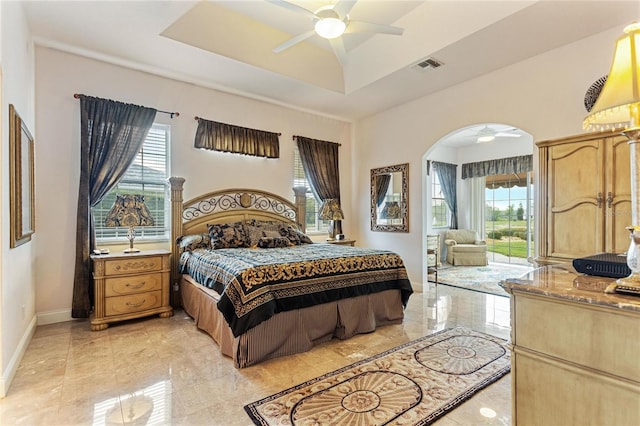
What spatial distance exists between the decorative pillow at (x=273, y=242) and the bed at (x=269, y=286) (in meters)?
0.01

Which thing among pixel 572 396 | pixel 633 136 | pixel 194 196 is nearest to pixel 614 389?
pixel 572 396

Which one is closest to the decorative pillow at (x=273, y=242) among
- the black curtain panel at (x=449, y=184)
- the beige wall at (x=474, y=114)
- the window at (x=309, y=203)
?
the window at (x=309, y=203)

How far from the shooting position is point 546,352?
1300mm

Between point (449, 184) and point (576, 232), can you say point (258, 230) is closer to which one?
point (576, 232)

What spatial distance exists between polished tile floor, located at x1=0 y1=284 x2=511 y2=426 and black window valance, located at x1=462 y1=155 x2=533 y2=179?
508cm

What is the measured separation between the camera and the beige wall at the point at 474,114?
3.46 m

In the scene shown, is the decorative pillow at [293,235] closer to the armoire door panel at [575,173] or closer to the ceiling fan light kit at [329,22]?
the ceiling fan light kit at [329,22]

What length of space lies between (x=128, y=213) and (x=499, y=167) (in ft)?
26.2

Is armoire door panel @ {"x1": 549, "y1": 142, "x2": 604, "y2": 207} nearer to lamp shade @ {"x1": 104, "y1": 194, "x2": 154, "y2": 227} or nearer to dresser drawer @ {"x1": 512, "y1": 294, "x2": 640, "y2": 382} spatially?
dresser drawer @ {"x1": 512, "y1": 294, "x2": 640, "y2": 382}

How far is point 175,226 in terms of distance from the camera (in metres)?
4.34

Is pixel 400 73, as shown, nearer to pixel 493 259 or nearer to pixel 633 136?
pixel 633 136

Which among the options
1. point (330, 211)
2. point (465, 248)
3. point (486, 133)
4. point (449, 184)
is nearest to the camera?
point (330, 211)

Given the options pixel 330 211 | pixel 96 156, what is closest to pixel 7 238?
pixel 96 156

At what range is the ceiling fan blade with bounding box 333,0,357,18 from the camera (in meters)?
2.64
